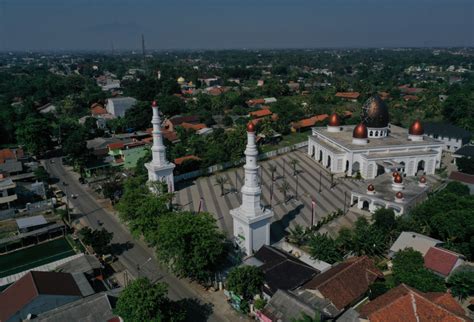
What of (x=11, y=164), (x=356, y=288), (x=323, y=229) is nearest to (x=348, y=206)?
(x=323, y=229)

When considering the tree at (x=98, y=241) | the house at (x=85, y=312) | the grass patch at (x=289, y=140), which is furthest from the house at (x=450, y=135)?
the house at (x=85, y=312)

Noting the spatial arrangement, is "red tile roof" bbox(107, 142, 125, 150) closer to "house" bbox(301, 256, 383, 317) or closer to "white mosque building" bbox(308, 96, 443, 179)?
"white mosque building" bbox(308, 96, 443, 179)

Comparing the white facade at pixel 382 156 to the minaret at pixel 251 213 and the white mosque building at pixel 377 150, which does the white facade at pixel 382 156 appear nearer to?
the white mosque building at pixel 377 150

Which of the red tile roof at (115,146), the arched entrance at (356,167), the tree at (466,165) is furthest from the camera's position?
the red tile roof at (115,146)

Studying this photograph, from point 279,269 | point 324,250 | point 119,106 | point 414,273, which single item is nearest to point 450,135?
point 324,250

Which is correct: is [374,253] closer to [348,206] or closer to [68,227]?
[348,206]

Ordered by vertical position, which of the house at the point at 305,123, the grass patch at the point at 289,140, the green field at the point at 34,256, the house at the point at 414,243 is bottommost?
the green field at the point at 34,256
